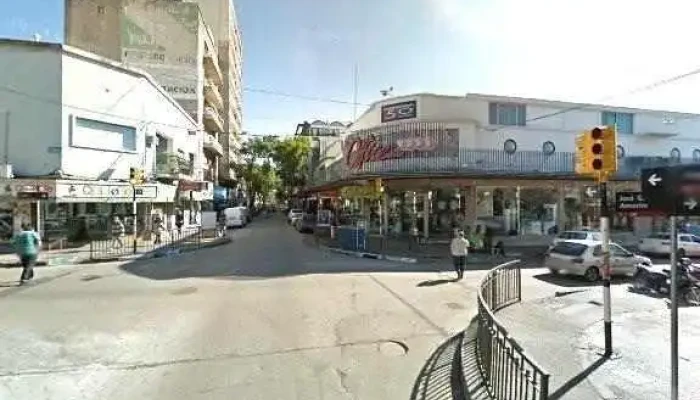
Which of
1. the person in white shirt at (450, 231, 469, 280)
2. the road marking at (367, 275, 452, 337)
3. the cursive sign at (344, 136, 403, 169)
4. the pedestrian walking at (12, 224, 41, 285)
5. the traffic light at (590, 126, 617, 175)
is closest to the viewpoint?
the traffic light at (590, 126, 617, 175)

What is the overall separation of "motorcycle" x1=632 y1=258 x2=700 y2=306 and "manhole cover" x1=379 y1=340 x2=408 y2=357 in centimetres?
796

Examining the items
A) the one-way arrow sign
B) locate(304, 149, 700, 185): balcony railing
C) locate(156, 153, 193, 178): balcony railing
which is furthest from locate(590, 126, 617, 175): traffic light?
locate(156, 153, 193, 178): balcony railing

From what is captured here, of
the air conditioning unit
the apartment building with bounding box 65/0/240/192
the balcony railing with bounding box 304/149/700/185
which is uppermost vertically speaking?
the apartment building with bounding box 65/0/240/192

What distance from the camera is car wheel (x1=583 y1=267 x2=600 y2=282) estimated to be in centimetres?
1461

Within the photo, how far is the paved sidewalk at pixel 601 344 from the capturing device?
5.81m

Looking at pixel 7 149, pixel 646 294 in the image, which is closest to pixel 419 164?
pixel 646 294

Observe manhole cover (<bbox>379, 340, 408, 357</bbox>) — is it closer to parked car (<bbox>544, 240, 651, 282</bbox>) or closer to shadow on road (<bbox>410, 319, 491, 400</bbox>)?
shadow on road (<bbox>410, 319, 491, 400</bbox>)

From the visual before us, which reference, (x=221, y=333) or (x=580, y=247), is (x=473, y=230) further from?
(x=221, y=333)

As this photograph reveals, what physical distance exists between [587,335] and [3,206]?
2288 cm

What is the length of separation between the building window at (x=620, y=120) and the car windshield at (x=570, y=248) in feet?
55.5

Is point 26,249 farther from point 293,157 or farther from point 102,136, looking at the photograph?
point 293,157

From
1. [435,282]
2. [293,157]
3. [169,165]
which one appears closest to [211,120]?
[293,157]

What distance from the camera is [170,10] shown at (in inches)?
1577

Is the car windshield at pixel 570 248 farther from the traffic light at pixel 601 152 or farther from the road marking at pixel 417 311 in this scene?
the traffic light at pixel 601 152
